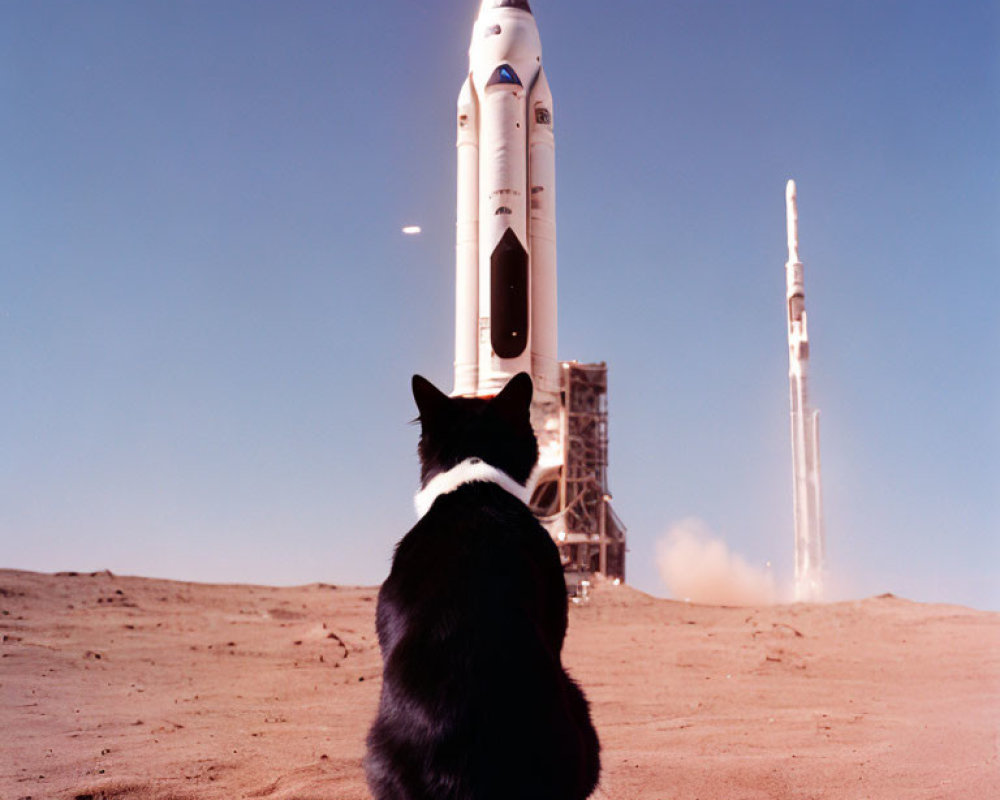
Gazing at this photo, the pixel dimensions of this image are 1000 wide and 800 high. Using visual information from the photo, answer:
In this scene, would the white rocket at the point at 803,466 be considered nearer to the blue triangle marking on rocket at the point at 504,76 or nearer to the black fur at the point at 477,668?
the blue triangle marking on rocket at the point at 504,76

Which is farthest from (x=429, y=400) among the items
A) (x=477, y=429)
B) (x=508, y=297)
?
(x=508, y=297)

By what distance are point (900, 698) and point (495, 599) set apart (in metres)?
8.13

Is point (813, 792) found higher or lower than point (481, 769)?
lower

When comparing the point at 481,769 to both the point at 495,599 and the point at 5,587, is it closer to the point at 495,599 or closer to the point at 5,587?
the point at 495,599

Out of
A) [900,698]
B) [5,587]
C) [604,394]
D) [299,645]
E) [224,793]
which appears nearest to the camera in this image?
[224,793]

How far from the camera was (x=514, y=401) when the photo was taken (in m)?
3.98

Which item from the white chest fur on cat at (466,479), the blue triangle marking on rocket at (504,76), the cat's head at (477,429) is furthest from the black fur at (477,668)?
the blue triangle marking on rocket at (504,76)

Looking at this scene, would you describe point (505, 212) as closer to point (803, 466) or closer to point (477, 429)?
point (803, 466)

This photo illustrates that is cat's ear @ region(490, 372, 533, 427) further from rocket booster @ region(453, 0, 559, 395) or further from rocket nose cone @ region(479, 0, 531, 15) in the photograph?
rocket nose cone @ region(479, 0, 531, 15)

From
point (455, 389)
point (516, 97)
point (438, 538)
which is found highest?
point (516, 97)

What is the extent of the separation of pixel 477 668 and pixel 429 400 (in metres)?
1.31

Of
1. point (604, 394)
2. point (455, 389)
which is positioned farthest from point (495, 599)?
point (604, 394)

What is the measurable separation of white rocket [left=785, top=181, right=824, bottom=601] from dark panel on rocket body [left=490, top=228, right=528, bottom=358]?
7.49 m

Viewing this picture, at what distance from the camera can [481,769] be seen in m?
2.95
